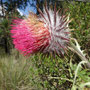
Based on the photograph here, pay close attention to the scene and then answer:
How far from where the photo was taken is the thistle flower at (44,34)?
1.10m

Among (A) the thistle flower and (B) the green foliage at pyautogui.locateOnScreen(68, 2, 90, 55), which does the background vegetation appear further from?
(A) the thistle flower

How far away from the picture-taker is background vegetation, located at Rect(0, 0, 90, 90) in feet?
4.56

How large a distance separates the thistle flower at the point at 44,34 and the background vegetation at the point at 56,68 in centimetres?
12

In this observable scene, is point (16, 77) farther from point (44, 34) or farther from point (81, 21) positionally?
point (44, 34)

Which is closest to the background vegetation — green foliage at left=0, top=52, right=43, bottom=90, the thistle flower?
green foliage at left=0, top=52, right=43, bottom=90

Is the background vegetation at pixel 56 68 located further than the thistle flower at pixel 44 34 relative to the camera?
Yes

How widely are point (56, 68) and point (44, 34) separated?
2.99 ft

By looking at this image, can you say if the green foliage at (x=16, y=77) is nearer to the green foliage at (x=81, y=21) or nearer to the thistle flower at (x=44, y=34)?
the green foliage at (x=81, y=21)

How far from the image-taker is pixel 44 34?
3.59 ft

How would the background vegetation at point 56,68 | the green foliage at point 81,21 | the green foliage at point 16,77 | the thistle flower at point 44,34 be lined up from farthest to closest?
the green foliage at point 16,77, the green foliage at point 81,21, the background vegetation at point 56,68, the thistle flower at point 44,34

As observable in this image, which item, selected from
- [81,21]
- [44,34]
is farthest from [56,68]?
[44,34]

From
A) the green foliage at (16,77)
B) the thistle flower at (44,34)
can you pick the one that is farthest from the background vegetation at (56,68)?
the thistle flower at (44,34)

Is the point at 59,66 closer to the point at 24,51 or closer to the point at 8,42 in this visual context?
the point at 24,51

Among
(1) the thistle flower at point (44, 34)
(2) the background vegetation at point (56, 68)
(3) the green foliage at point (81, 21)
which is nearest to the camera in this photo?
(1) the thistle flower at point (44, 34)
